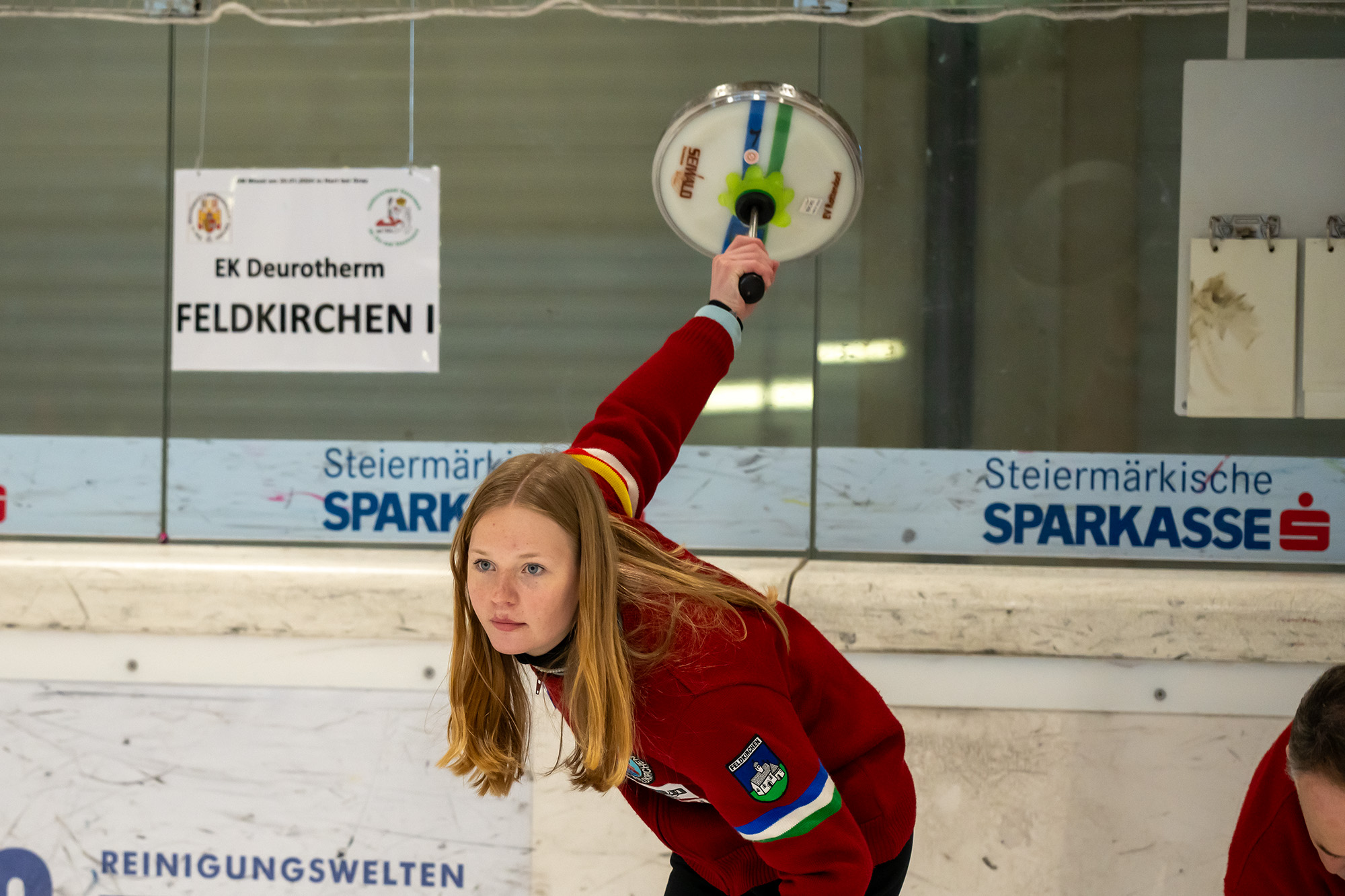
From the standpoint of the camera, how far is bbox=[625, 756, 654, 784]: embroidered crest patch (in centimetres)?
169

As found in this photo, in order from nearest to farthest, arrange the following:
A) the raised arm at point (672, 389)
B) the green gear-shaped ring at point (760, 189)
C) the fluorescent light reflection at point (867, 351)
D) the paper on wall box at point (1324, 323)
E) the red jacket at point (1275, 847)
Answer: the red jacket at point (1275, 847) → the raised arm at point (672, 389) → the green gear-shaped ring at point (760, 189) → the paper on wall box at point (1324, 323) → the fluorescent light reflection at point (867, 351)

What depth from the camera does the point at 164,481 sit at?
273cm

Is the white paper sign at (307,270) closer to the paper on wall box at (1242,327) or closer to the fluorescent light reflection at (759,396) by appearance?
the fluorescent light reflection at (759,396)

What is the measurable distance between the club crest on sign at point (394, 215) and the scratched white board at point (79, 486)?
0.75 meters

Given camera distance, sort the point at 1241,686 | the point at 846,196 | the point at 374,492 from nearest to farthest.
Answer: the point at 846,196, the point at 1241,686, the point at 374,492

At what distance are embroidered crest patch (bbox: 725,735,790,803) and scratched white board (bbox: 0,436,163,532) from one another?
6.08ft

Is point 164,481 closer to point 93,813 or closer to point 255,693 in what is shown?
point 255,693

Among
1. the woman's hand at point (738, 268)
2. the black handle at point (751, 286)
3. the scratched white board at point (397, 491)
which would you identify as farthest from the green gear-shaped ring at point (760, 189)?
the scratched white board at point (397, 491)

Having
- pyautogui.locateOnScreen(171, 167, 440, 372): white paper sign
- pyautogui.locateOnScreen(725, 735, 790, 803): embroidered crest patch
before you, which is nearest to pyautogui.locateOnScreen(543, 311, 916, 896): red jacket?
pyautogui.locateOnScreen(725, 735, 790, 803): embroidered crest patch

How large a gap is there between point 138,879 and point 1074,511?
2.25 metres

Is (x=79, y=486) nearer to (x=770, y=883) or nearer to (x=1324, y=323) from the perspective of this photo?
(x=770, y=883)

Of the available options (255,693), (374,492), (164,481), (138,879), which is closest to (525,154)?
(374,492)

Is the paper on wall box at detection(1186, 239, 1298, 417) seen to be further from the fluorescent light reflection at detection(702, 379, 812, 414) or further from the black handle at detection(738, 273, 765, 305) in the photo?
the black handle at detection(738, 273, 765, 305)

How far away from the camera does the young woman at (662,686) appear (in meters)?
1.49
